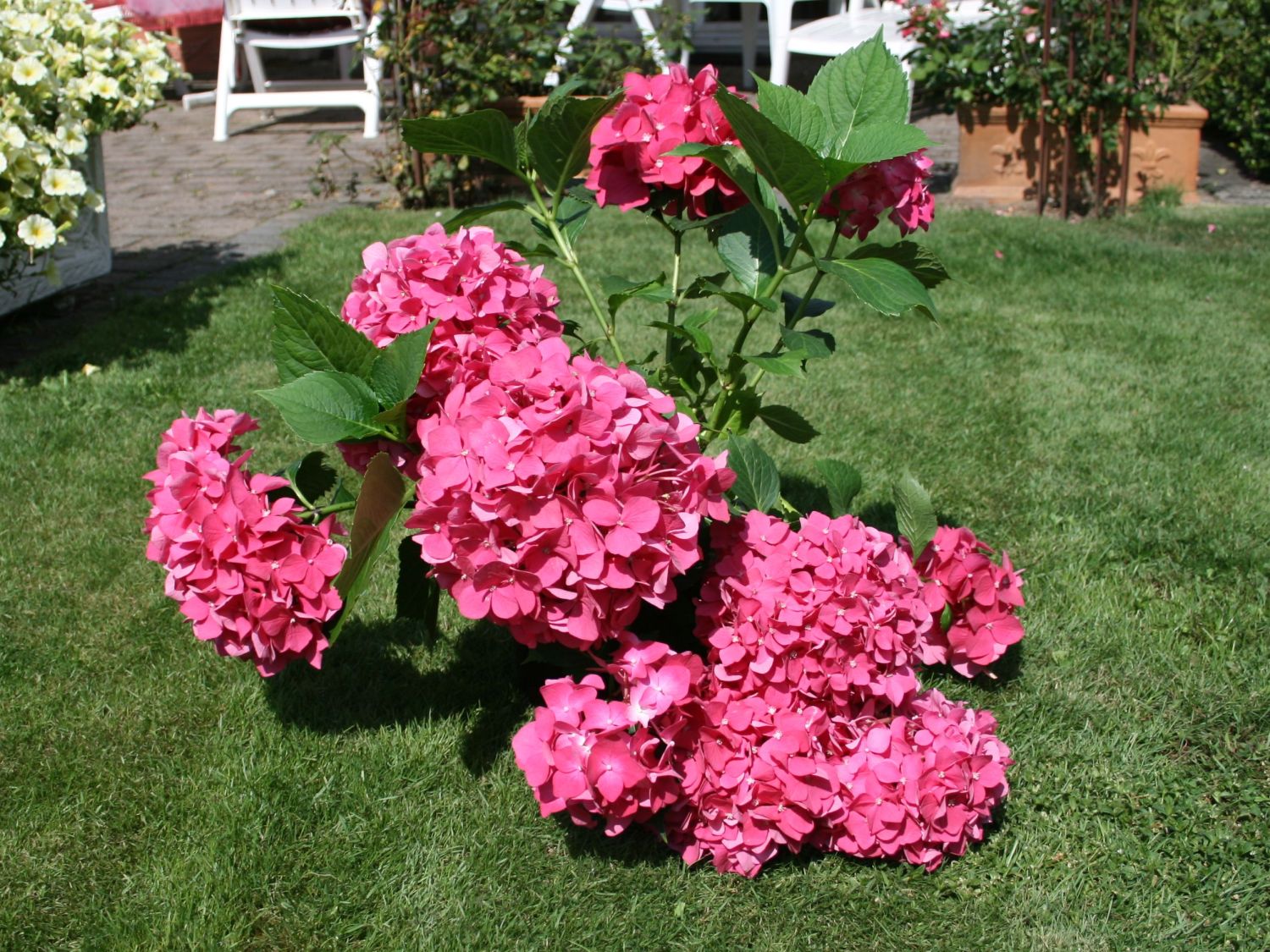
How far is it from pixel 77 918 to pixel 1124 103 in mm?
5466

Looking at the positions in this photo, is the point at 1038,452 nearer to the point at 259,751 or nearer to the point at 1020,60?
the point at 259,751

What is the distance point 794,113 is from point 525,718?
117 cm

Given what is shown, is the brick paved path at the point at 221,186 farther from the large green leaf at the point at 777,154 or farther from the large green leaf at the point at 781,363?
the large green leaf at the point at 777,154

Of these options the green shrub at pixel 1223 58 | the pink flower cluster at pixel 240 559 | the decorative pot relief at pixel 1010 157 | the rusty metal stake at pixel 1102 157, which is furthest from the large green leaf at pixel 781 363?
the green shrub at pixel 1223 58

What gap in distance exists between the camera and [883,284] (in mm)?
1742

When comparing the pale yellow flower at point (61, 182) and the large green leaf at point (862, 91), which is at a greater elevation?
the large green leaf at point (862, 91)

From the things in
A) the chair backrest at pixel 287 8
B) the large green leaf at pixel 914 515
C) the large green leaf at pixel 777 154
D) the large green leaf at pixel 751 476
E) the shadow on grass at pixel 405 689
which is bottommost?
the shadow on grass at pixel 405 689

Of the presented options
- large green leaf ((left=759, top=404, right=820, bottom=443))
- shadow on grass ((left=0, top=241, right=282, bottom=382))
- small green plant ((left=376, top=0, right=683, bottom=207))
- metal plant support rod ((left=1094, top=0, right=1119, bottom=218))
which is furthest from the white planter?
metal plant support rod ((left=1094, top=0, right=1119, bottom=218))

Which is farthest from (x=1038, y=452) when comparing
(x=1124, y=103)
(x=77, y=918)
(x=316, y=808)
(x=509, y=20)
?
(x=509, y=20)

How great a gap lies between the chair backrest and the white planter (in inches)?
134

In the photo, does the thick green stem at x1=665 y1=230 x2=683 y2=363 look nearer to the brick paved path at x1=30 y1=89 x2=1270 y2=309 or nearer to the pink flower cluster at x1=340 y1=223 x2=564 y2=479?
the pink flower cluster at x1=340 y1=223 x2=564 y2=479

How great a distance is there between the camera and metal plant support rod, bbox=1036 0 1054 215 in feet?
17.9

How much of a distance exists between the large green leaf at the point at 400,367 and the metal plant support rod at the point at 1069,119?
15.2 feet

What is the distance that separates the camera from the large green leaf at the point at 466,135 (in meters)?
1.82
